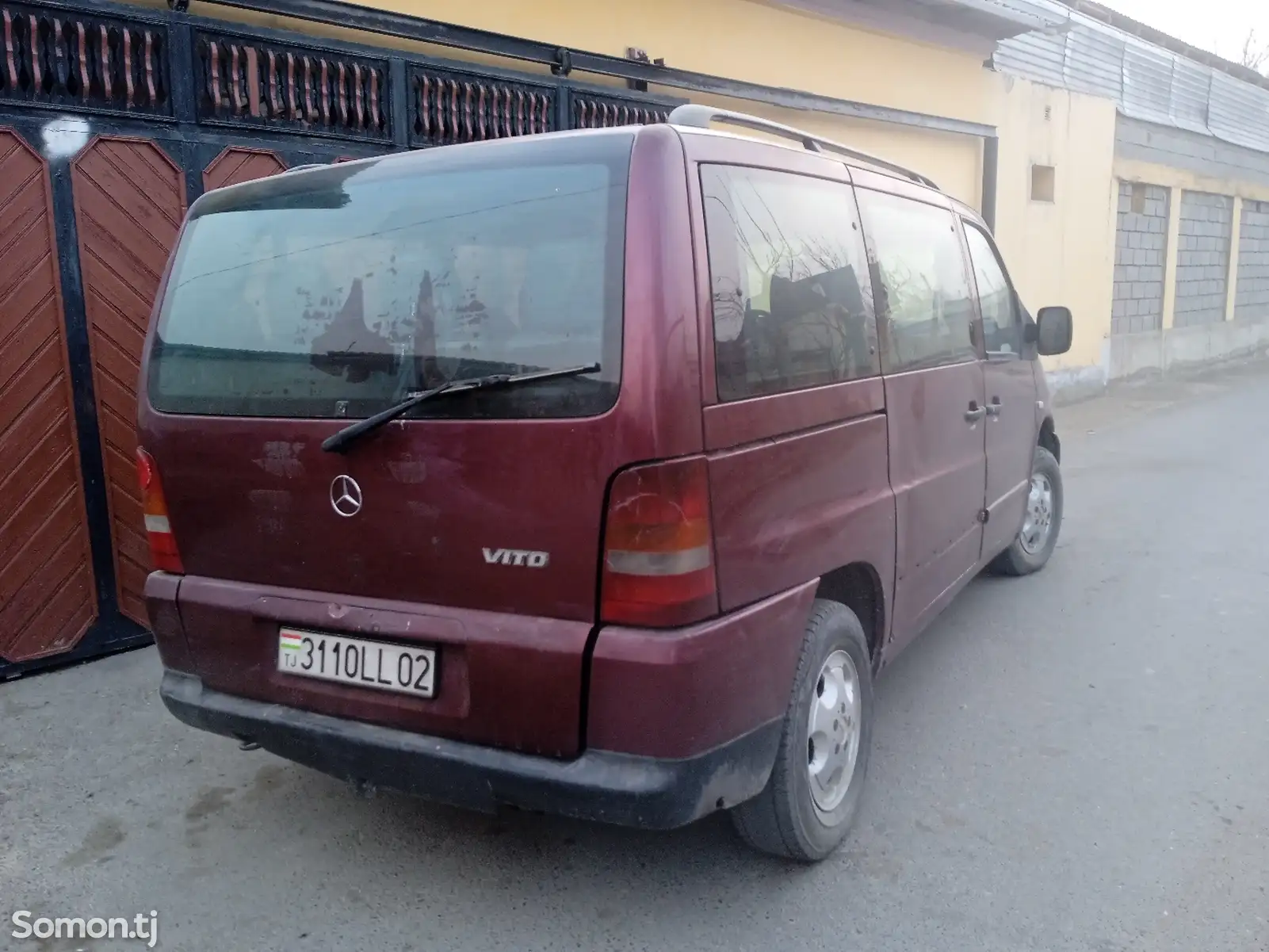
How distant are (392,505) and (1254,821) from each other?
280cm

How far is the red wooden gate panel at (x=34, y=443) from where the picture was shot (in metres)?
4.33

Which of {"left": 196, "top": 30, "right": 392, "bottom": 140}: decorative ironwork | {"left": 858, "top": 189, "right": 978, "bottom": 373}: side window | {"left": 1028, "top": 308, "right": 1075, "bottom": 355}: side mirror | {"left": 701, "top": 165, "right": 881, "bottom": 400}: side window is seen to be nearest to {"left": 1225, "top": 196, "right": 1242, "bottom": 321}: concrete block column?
{"left": 1028, "top": 308, "right": 1075, "bottom": 355}: side mirror

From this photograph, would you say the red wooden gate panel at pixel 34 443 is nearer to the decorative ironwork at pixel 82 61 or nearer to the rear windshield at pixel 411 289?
the decorative ironwork at pixel 82 61

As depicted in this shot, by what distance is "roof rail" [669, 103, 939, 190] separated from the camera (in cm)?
275

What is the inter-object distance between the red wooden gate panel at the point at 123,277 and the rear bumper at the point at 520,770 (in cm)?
235

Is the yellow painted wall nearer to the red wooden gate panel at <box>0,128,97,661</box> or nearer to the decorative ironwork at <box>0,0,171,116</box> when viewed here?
the decorative ironwork at <box>0,0,171,116</box>

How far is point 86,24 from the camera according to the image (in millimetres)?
4453

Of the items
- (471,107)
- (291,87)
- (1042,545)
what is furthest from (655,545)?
(471,107)

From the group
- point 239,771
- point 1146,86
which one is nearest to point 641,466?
point 239,771

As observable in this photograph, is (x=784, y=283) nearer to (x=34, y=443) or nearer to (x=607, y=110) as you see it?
(x=34, y=443)

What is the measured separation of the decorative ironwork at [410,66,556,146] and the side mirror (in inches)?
122

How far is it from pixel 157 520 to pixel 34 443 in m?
1.99

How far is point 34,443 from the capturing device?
4465mm

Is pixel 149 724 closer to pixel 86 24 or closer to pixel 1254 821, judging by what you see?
pixel 86 24
